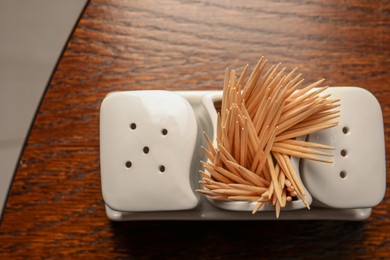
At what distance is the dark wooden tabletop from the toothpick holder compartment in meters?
0.06

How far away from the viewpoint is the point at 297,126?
36 cm

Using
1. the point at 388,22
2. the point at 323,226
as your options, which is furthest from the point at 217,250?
the point at 388,22

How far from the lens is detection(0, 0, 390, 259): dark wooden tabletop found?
429 mm

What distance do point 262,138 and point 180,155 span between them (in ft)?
0.20

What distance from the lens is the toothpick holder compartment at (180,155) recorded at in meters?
0.37

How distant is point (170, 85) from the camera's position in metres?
0.44

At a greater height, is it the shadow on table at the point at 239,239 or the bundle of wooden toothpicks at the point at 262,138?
the bundle of wooden toothpicks at the point at 262,138

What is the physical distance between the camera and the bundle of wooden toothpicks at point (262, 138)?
0.34 meters

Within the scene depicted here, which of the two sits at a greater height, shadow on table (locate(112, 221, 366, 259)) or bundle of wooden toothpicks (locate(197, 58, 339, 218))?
bundle of wooden toothpicks (locate(197, 58, 339, 218))

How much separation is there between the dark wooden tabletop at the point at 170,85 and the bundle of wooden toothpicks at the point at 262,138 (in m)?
0.09

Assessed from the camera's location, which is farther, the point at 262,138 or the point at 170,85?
the point at 170,85

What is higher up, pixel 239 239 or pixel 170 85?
pixel 170 85

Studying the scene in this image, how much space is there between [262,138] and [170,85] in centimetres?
12

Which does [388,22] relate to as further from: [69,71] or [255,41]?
[69,71]
